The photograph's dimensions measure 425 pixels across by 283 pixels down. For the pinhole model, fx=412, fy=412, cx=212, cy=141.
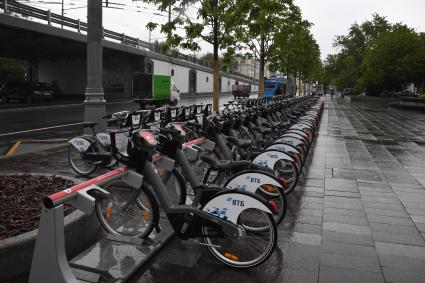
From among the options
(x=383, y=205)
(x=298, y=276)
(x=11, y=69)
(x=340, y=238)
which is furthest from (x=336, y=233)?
(x=11, y=69)

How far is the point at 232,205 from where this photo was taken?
352cm

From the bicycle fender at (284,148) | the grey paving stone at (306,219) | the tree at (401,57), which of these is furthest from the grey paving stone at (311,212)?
the tree at (401,57)

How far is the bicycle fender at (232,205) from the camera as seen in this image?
3.48 meters

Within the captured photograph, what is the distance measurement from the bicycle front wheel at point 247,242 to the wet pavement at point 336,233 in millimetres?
101

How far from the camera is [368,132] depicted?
1568 centimetres

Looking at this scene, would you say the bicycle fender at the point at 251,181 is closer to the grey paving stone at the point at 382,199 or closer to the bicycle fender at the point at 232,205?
the bicycle fender at the point at 232,205

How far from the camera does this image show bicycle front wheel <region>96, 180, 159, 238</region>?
12.7 ft

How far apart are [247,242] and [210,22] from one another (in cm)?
1026

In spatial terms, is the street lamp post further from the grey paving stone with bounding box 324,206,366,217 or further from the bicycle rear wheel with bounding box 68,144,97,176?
the grey paving stone with bounding box 324,206,366,217

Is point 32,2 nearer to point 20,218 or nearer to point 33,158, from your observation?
point 33,158

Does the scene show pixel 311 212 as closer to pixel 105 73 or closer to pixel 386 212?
pixel 386 212

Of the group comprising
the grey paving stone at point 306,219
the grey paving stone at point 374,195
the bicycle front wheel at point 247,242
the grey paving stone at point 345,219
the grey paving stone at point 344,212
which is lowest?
the grey paving stone at point 306,219

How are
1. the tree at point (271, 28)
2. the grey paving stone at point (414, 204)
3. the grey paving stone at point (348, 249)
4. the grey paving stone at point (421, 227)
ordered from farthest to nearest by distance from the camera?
the tree at point (271, 28) → the grey paving stone at point (414, 204) → the grey paving stone at point (421, 227) → the grey paving stone at point (348, 249)

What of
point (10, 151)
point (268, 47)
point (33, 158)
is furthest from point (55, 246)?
point (268, 47)
